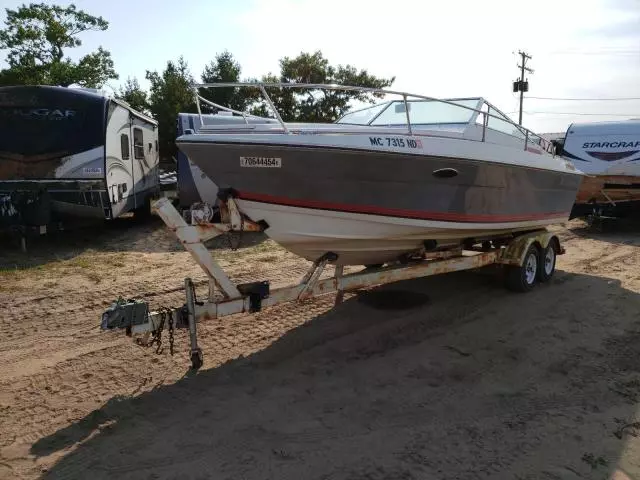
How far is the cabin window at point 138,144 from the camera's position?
1036 cm

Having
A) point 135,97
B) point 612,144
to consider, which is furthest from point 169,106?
point 612,144

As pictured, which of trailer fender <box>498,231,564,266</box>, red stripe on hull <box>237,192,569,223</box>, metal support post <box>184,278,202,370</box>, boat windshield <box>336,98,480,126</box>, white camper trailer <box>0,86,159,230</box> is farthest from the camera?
white camper trailer <box>0,86,159,230</box>

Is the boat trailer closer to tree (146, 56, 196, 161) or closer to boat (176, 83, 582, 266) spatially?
boat (176, 83, 582, 266)

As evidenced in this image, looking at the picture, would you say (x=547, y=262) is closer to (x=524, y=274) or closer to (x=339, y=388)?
(x=524, y=274)

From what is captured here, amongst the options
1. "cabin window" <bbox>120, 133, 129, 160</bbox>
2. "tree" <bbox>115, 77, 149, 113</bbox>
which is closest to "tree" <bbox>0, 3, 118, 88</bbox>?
"tree" <bbox>115, 77, 149, 113</bbox>

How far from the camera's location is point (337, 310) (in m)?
5.72

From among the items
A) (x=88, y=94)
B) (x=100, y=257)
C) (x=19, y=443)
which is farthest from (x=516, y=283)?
(x=88, y=94)

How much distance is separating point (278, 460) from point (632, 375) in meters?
2.98

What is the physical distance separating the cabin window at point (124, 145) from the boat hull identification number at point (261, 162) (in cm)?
605

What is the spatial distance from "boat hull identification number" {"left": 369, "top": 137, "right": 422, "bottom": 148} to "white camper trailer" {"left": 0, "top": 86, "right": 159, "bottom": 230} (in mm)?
5680

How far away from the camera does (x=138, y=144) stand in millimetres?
10664

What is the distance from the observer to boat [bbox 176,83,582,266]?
420 cm

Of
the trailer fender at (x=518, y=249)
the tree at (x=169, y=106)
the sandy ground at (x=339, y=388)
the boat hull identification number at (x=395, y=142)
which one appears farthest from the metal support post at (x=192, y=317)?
the tree at (x=169, y=106)

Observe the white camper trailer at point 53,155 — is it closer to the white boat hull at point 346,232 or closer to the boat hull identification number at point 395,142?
the white boat hull at point 346,232
